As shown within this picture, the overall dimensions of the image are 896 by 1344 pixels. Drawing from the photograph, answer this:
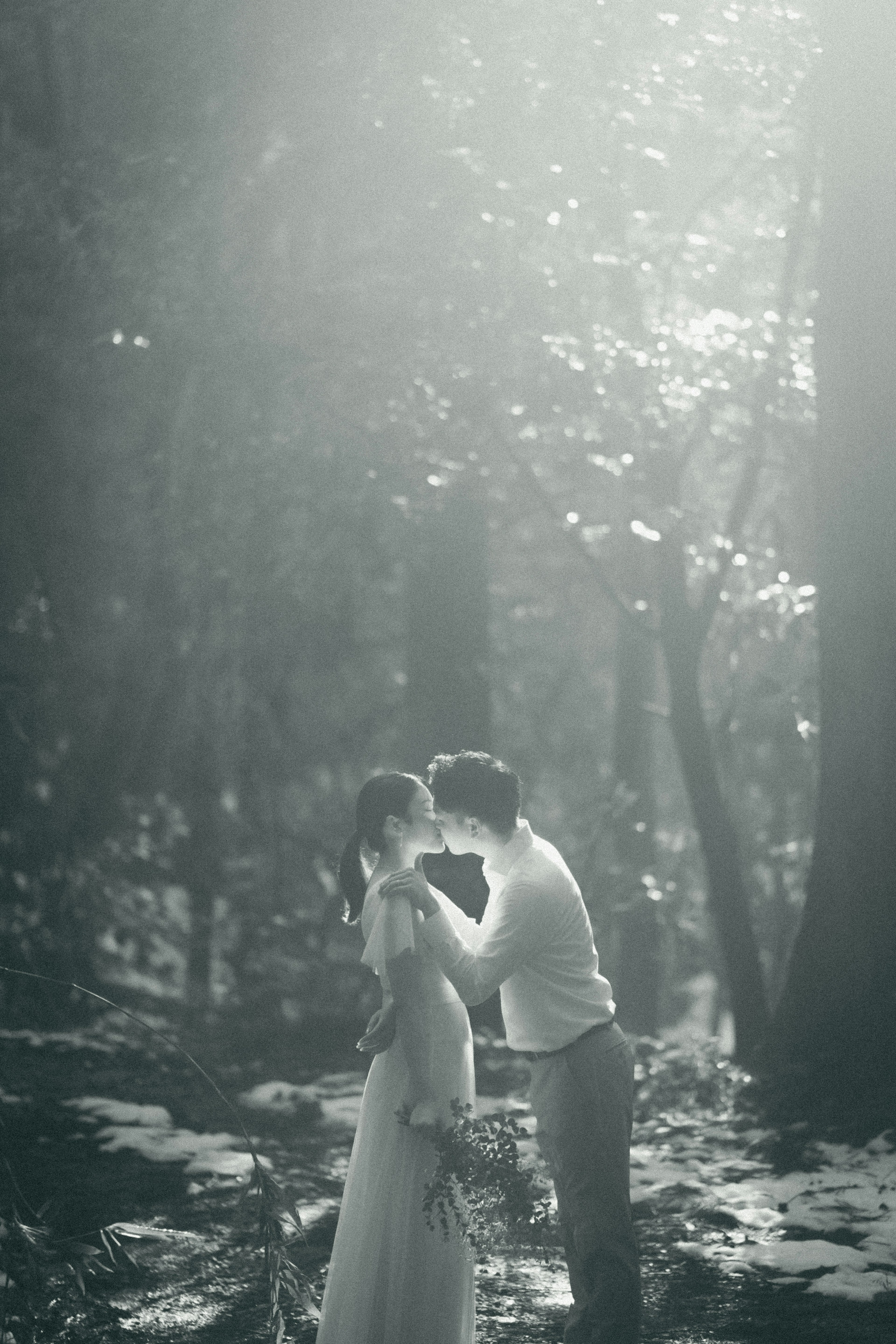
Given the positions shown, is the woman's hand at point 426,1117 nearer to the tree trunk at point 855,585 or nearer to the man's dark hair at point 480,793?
the man's dark hair at point 480,793

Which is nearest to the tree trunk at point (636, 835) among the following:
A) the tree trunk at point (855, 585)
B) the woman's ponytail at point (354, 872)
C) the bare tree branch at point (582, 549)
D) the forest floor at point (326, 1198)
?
the bare tree branch at point (582, 549)

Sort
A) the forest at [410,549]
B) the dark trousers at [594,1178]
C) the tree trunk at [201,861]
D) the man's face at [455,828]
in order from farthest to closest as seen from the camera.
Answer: the tree trunk at [201,861] < the forest at [410,549] < the man's face at [455,828] < the dark trousers at [594,1178]

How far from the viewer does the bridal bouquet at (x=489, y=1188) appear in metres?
4.45

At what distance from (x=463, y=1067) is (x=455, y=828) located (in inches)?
28.9

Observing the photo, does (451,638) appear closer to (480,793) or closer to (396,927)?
(480,793)

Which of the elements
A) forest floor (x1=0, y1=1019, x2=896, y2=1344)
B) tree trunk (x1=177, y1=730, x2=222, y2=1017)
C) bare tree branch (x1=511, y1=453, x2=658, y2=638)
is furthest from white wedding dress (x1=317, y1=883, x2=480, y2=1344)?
tree trunk (x1=177, y1=730, x2=222, y2=1017)

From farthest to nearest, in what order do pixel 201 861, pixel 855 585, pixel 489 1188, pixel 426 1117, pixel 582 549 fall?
pixel 201 861
pixel 582 549
pixel 855 585
pixel 426 1117
pixel 489 1188

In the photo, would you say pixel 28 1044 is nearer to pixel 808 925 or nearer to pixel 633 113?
pixel 808 925

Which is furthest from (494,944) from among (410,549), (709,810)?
(410,549)

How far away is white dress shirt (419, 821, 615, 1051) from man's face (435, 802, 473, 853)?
0.41 feet

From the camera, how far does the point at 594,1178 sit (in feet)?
14.8

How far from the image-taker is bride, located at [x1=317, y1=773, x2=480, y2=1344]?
4.57 meters

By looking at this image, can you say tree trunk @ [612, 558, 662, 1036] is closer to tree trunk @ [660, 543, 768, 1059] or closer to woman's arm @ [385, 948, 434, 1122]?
tree trunk @ [660, 543, 768, 1059]

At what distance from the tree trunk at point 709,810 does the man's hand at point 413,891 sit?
6181mm
